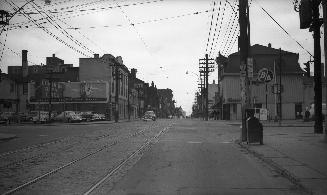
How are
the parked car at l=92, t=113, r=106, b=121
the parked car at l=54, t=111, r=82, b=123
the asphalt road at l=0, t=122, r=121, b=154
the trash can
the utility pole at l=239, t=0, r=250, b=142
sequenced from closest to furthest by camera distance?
1. the trash can
2. the utility pole at l=239, t=0, r=250, b=142
3. the asphalt road at l=0, t=122, r=121, b=154
4. the parked car at l=54, t=111, r=82, b=123
5. the parked car at l=92, t=113, r=106, b=121

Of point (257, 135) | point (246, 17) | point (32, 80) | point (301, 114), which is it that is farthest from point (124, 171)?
point (32, 80)

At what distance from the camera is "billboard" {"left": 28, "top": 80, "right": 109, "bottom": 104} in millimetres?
76688

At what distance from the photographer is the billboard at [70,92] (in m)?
76.7

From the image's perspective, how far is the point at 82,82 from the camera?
77.8m

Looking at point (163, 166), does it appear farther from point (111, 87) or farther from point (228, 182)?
point (111, 87)

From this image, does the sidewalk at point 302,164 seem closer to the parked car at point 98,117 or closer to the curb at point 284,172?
the curb at point 284,172

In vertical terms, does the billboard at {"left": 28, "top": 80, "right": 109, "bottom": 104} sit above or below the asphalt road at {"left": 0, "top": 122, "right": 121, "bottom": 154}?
above

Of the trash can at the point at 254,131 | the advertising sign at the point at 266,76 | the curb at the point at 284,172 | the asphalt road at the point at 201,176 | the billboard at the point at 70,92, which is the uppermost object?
the billboard at the point at 70,92

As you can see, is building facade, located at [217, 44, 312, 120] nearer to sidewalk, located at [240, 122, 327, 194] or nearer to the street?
sidewalk, located at [240, 122, 327, 194]

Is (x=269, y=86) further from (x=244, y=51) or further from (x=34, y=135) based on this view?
(x=244, y=51)

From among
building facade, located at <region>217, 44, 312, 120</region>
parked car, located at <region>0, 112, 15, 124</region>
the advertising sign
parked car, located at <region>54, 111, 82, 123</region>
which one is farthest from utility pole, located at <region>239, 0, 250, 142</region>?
building facade, located at <region>217, 44, 312, 120</region>

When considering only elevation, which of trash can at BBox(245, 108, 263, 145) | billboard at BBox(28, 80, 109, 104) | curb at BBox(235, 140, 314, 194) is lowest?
curb at BBox(235, 140, 314, 194)

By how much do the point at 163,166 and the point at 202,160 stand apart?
1.89m

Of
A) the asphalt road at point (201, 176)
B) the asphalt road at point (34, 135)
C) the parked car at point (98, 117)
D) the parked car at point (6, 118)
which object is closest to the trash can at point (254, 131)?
the asphalt road at point (201, 176)
